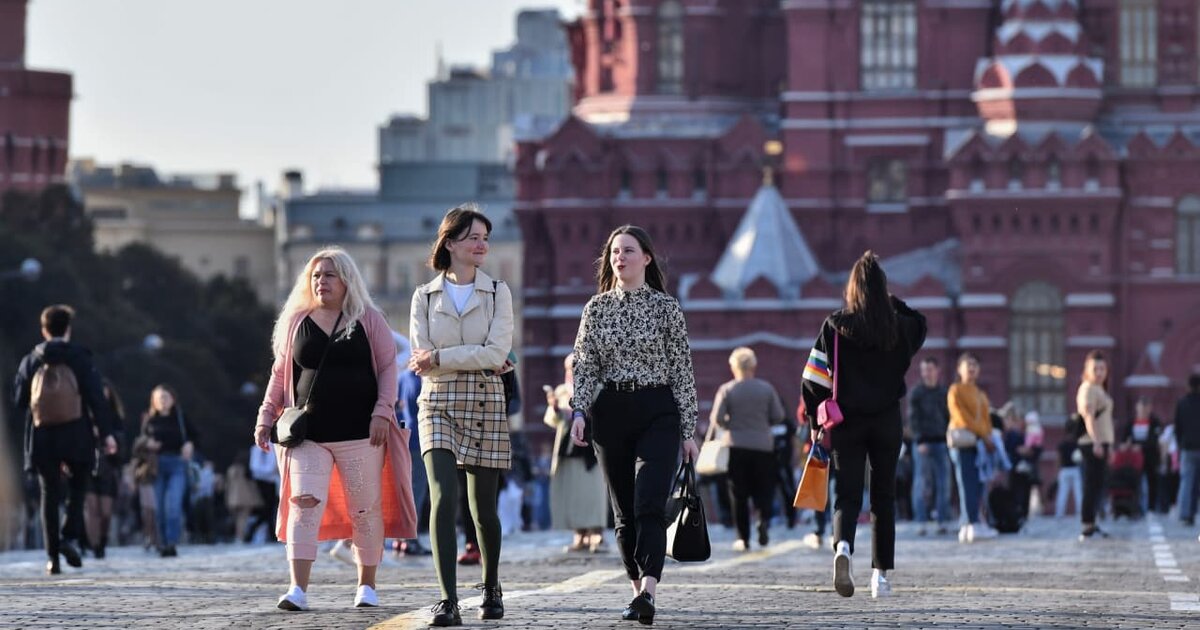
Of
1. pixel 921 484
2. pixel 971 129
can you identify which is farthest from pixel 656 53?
pixel 921 484

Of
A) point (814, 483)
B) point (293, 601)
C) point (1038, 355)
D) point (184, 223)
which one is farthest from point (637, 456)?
point (184, 223)

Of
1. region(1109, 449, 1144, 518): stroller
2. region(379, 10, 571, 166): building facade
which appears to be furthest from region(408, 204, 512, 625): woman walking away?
region(379, 10, 571, 166): building facade

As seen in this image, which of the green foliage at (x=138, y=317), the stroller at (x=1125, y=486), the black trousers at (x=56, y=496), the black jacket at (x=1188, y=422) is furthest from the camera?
the green foliage at (x=138, y=317)

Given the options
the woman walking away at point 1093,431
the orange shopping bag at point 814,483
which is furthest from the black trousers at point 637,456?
the woman walking away at point 1093,431

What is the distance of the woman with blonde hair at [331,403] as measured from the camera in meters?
17.4

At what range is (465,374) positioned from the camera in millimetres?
17000

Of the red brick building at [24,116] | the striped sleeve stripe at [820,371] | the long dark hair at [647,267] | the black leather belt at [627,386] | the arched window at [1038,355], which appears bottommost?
the black leather belt at [627,386]

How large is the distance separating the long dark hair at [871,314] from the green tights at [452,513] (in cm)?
267

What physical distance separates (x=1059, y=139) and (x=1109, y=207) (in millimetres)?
1815

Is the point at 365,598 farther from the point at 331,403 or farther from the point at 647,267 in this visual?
the point at 647,267

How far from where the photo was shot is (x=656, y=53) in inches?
3270

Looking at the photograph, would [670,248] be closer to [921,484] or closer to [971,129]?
[971,129]

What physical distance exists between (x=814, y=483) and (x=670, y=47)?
6392 centimetres

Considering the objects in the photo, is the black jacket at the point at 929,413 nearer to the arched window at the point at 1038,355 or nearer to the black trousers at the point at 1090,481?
the black trousers at the point at 1090,481
